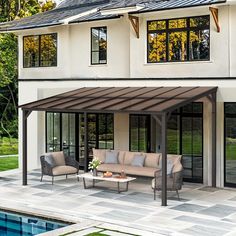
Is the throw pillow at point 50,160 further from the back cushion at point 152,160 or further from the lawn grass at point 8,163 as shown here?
the lawn grass at point 8,163

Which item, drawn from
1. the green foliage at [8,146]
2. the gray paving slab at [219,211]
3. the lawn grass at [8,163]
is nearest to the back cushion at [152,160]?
the gray paving slab at [219,211]

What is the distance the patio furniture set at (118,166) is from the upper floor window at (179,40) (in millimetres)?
3625

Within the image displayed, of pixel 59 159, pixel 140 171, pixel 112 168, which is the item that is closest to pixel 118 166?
pixel 112 168

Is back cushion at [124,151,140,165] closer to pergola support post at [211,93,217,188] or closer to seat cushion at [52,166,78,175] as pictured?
seat cushion at [52,166,78,175]

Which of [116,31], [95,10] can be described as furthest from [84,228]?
[95,10]

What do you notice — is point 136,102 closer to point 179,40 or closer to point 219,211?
point 179,40

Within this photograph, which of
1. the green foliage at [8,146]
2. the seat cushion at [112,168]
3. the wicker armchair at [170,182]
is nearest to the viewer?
the wicker armchair at [170,182]

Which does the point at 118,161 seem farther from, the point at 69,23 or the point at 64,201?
the point at 69,23

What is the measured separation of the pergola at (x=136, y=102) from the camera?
1499 centimetres

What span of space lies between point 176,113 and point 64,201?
5.70 m

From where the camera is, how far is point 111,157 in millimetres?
19188

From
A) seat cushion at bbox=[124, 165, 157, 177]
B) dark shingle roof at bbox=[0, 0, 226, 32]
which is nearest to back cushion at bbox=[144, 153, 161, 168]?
seat cushion at bbox=[124, 165, 157, 177]

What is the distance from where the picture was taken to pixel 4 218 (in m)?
14.3

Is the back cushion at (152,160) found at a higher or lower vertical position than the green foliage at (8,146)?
higher
